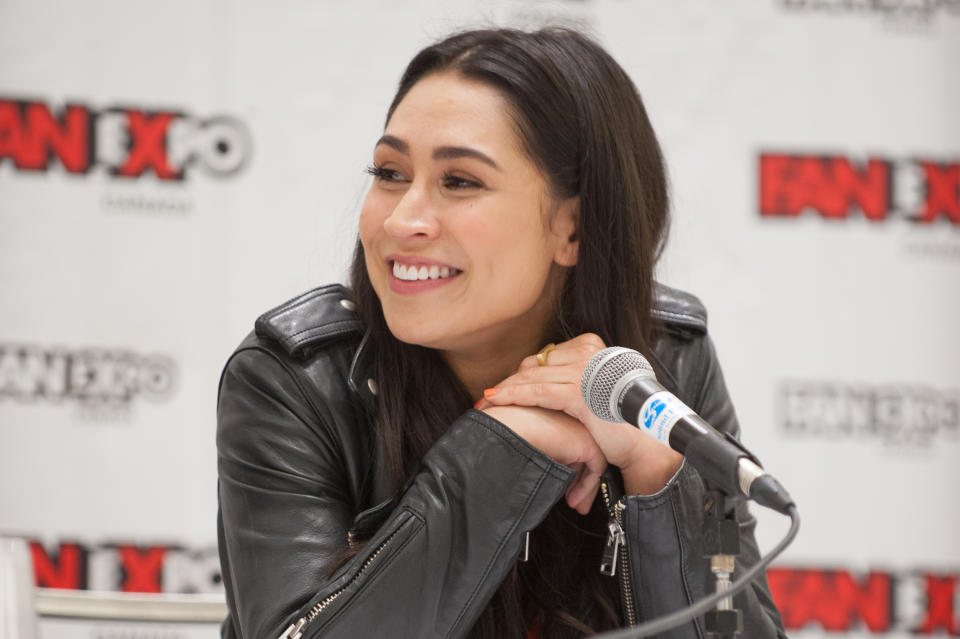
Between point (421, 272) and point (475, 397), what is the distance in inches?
13.3

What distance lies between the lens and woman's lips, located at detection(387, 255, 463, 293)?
181 centimetres

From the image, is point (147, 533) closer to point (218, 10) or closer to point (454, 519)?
point (218, 10)

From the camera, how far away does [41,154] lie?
11.1ft

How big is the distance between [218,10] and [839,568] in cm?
271

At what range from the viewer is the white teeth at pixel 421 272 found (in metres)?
1.82

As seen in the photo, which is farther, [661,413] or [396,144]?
[396,144]

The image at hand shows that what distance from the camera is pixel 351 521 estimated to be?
6.01 feet

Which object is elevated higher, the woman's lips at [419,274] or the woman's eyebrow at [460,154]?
the woman's eyebrow at [460,154]

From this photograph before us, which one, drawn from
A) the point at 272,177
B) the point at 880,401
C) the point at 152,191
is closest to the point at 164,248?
the point at 152,191

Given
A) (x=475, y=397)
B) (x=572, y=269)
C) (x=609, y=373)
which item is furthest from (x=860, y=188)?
(x=609, y=373)

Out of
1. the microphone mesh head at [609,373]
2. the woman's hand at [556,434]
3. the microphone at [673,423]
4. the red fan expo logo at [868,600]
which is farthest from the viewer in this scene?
the red fan expo logo at [868,600]

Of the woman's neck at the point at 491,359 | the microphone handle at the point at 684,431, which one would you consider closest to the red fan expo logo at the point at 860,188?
the woman's neck at the point at 491,359

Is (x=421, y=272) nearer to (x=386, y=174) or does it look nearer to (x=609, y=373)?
(x=386, y=174)

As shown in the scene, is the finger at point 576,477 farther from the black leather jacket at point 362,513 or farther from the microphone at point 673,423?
the microphone at point 673,423
